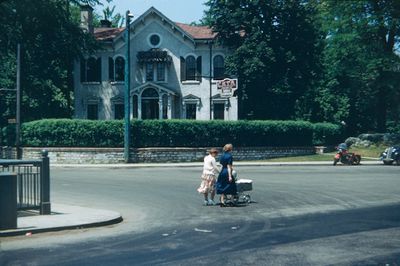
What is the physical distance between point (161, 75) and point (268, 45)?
932 centimetres

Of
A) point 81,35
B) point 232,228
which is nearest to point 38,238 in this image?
point 232,228

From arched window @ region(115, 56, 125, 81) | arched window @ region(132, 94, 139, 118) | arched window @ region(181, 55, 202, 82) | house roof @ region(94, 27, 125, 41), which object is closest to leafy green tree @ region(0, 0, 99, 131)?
house roof @ region(94, 27, 125, 41)

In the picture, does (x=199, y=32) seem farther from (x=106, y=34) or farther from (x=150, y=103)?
(x=106, y=34)

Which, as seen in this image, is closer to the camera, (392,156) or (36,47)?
(392,156)

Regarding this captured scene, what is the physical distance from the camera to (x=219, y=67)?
46.9m

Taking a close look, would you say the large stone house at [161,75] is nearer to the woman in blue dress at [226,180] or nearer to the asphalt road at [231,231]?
the asphalt road at [231,231]

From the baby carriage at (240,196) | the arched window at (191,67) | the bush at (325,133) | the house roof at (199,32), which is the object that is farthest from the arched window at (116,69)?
the baby carriage at (240,196)

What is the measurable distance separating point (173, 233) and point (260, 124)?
92.8 ft

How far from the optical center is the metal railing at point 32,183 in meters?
13.4

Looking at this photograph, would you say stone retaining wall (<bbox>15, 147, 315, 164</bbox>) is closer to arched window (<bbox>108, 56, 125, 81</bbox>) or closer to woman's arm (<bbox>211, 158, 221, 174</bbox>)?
arched window (<bbox>108, 56, 125, 81</bbox>)

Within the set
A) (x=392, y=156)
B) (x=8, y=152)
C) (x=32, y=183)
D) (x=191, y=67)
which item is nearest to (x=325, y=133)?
(x=392, y=156)

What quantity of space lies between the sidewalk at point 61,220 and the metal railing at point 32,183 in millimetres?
279

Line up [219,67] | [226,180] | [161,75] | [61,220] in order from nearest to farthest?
[61,220], [226,180], [219,67], [161,75]

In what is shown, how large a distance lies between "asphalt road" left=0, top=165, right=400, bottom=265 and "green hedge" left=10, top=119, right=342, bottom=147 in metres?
15.2
